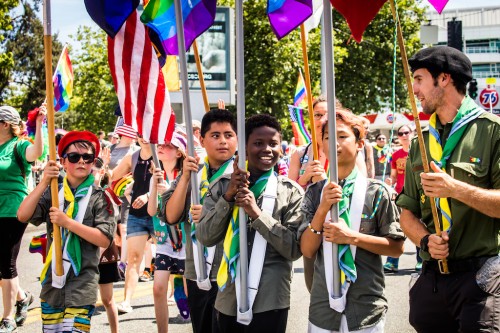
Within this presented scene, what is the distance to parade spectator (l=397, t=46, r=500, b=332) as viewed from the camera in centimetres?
379

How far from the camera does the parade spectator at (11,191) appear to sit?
24.5 ft

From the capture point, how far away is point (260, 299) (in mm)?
4398

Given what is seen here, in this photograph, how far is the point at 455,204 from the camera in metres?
3.93

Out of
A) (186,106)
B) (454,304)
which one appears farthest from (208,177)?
(454,304)

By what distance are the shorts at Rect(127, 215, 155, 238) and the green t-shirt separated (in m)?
1.29

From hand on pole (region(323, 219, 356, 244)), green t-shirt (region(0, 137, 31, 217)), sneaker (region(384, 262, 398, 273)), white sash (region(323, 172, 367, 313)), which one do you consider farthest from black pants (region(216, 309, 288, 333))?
sneaker (region(384, 262, 398, 273))

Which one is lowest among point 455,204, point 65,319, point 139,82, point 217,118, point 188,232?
point 65,319

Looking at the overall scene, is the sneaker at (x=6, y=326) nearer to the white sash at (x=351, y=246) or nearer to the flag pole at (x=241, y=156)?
the flag pole at (x=241, y=156)

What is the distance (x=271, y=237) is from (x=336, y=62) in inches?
1198

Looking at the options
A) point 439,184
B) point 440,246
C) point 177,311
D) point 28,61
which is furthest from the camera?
point 28,61

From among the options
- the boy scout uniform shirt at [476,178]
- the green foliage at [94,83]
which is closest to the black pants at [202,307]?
the boy scout uniform shirt at [476,178]

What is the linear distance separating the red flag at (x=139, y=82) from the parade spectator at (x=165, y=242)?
604 millimetres

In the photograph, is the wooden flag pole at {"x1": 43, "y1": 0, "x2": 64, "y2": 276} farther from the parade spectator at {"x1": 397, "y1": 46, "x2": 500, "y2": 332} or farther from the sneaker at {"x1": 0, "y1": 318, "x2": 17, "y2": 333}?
the parade spectator at {"x1": 397, "y1": 46, "x2": 500, "y2": 332}

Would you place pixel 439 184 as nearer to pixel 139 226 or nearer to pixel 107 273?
pixel 107 273
